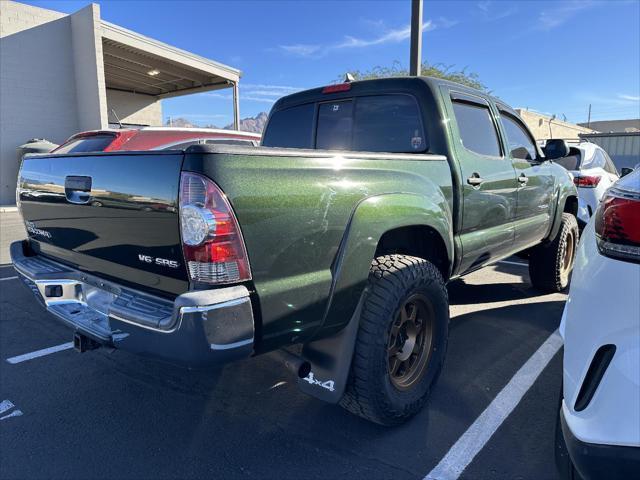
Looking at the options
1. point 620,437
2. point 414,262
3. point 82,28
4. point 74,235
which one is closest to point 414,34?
point 414,262

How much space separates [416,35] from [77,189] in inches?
293

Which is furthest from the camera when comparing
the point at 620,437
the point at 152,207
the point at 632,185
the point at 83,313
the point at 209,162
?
the point at 83,313

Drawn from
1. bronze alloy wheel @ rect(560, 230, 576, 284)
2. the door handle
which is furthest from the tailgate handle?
bronze alloy wheel @ rect(560, 230, 576, 284)

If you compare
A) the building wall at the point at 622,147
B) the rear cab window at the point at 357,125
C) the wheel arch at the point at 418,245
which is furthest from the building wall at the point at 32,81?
the building wall at the point at 622,147

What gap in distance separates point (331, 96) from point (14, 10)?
1491cm

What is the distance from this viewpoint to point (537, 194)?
434 cm

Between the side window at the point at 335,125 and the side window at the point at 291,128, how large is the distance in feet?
0.38

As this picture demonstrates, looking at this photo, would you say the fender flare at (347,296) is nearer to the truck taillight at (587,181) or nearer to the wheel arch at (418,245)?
the wheel arch at (418,245)

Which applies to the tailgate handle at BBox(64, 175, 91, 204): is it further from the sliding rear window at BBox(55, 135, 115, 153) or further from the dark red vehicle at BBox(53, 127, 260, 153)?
the sliding rear window at BBox(55, 135, 115, 153)

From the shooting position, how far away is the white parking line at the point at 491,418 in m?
2.35

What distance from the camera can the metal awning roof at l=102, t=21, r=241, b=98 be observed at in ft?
51.6

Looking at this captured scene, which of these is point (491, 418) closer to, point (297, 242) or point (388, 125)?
point (297, 242)

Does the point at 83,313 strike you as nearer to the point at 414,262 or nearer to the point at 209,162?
the point at 209,162

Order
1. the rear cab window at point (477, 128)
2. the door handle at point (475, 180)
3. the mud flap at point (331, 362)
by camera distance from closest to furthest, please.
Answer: the mud flap at point (331, 362), the door handle at point (475, 180), the rear cab window at point (477, 128)
